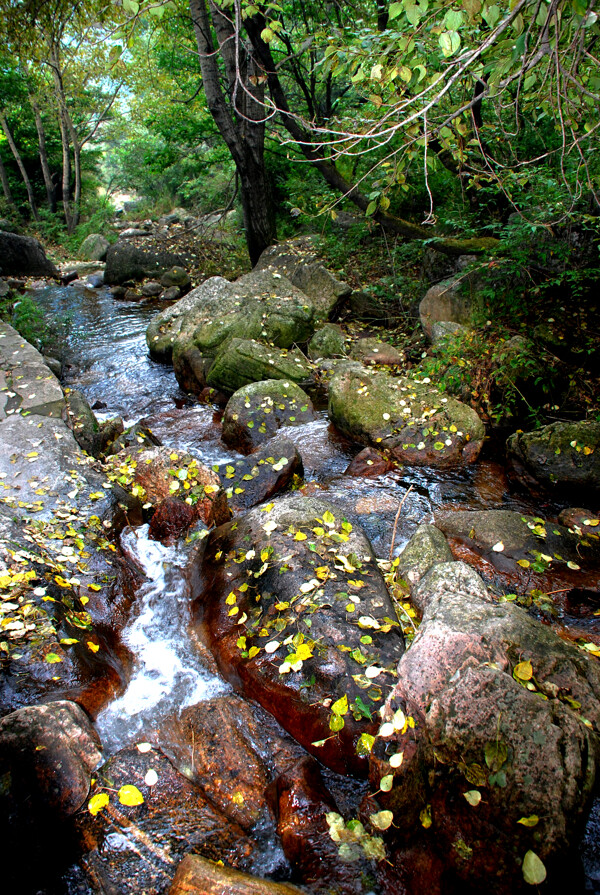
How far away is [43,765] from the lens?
81.4 inches

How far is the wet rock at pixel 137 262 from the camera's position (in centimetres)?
1423

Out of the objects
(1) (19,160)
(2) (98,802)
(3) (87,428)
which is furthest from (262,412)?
(1) (19,160)

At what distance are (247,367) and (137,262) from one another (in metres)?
9.52

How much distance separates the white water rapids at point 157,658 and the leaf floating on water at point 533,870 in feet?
5.72

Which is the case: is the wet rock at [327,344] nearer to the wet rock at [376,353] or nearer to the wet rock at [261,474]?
the wet rock at [376,353]

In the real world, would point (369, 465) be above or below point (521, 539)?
above

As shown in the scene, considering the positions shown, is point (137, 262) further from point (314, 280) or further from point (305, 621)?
point (305, 621)

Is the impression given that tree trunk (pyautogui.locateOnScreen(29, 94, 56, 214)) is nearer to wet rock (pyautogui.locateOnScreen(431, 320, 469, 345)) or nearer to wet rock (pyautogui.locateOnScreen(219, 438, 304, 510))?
wet rock (pyautogui.locateOnScreen(431, 320, 469, 345))

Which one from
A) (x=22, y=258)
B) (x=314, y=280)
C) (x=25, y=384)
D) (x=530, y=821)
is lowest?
(x=530, y=821)

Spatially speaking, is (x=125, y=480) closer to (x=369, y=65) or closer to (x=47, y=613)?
(x=47, y=613)

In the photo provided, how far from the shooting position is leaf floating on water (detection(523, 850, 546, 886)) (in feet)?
5.77

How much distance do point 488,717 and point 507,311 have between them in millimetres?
5768

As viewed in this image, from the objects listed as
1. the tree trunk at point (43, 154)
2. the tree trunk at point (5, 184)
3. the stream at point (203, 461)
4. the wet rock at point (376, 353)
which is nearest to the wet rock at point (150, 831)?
the stream at point (203, 461)

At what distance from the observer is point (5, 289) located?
38.4 feet
